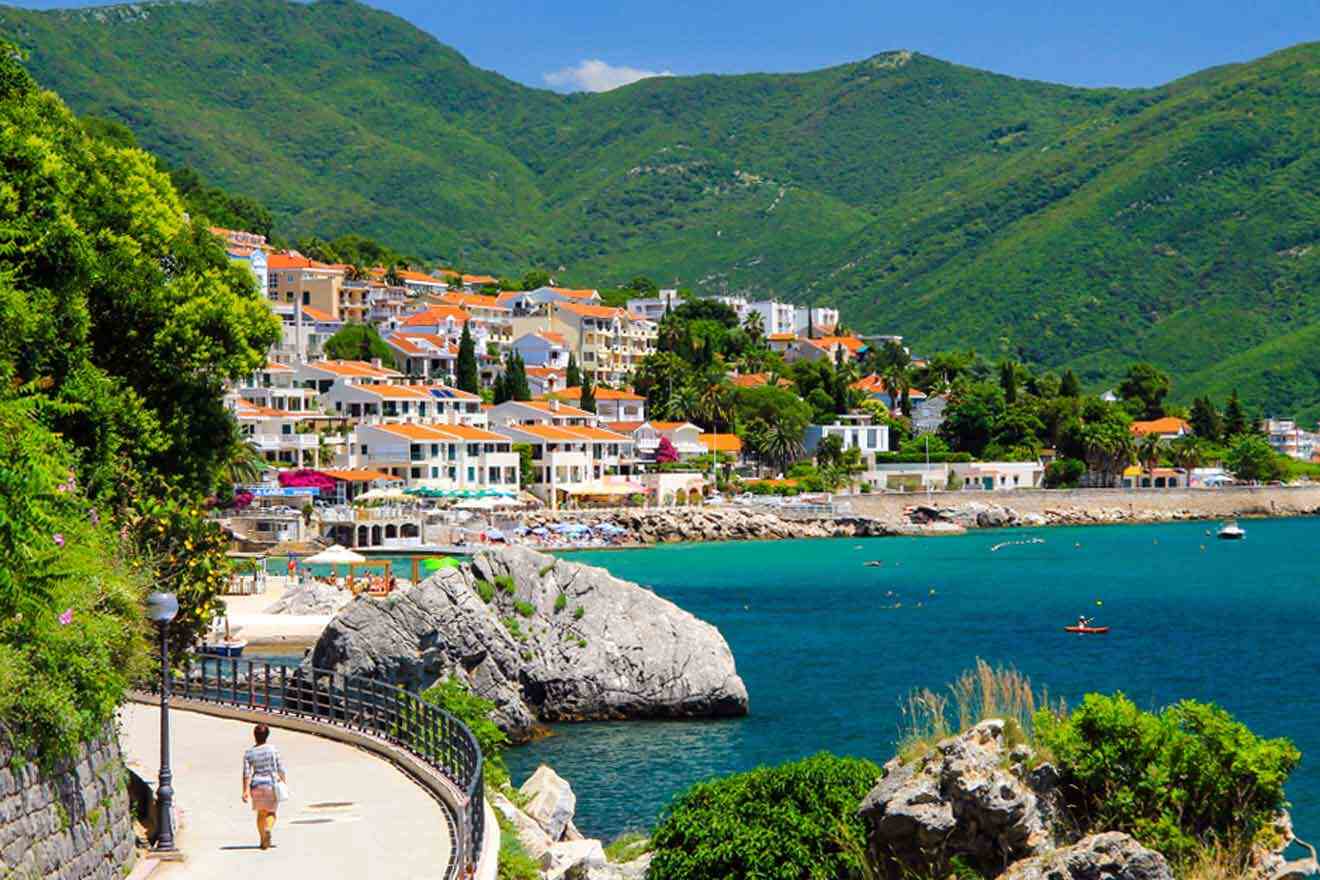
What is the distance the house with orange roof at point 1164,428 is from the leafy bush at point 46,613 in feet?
521

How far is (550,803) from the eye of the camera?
2598 cm

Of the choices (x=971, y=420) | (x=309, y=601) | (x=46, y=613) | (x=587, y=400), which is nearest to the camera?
(x=46, y=613)

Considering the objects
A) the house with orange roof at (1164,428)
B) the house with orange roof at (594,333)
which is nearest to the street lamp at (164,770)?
the house with orange roof at (594,333)

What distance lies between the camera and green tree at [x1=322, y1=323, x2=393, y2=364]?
459 ft

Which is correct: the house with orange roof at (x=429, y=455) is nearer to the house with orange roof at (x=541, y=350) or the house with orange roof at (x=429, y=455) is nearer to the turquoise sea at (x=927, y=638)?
the turquoise sea at (x=927, y=638)

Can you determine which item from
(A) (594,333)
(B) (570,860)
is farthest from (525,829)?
(A) (594,333)

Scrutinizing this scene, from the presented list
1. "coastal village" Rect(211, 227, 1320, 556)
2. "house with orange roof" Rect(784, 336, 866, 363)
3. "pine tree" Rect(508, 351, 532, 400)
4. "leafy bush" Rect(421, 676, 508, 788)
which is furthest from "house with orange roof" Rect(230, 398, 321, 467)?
"house with orange roof" Rect(784, 336, 866, 363)

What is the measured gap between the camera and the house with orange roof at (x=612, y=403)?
463 feet

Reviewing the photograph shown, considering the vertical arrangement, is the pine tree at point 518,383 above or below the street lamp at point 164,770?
above

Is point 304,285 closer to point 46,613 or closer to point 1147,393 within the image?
point 1147,393

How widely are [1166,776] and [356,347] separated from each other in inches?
4951

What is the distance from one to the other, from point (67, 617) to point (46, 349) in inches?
429

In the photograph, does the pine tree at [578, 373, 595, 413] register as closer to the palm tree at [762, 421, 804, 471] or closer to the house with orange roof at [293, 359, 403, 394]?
the palm tree at [762, 421, 804, 471]

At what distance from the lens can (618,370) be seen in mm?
165625
